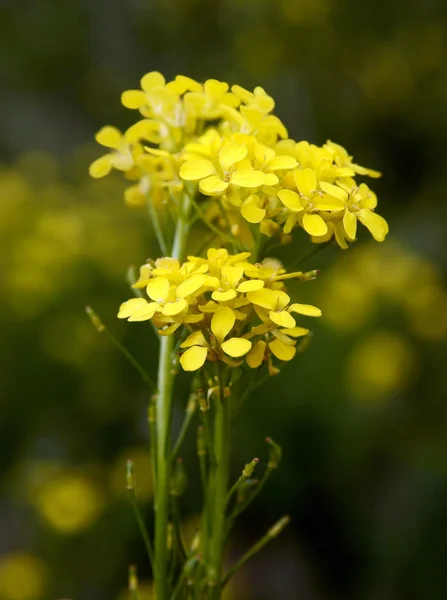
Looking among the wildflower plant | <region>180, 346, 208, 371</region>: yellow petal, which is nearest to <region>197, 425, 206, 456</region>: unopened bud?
the wildflower plant

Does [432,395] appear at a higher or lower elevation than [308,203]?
lower

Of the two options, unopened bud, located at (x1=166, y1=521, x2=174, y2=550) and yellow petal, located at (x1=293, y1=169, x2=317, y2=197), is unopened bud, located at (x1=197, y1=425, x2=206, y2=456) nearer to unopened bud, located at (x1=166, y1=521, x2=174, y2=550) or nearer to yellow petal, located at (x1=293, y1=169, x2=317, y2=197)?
unopened bud, located at (x1=166, y1=521, x2=174, y2=550)

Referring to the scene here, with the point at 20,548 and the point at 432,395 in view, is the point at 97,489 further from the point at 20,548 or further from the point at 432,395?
the point at 432,395

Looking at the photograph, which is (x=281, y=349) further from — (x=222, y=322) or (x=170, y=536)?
(x=170, y=536)

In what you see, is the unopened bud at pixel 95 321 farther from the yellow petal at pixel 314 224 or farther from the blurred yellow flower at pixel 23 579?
the blurred yellow flower at pixel 23 579

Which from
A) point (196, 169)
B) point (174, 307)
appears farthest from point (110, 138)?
point (174, 307)

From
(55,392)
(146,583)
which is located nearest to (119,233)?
(55,392)
